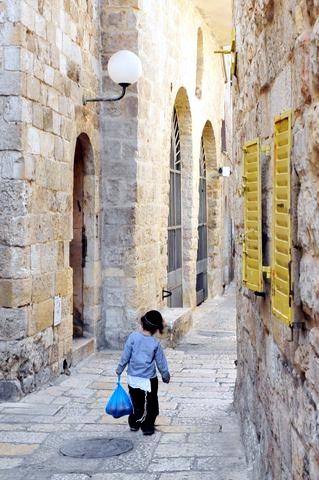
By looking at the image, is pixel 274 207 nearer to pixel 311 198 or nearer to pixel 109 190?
pixel 311 198

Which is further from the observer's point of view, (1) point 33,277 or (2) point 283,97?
(1) point 33,277

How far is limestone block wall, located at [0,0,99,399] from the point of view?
259 inches

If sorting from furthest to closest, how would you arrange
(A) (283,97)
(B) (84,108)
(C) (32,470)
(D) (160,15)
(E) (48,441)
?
(D) (160,15) → (B) (84,108) → (E) (48,441) → (C) (32,470) → (A) (283,97)

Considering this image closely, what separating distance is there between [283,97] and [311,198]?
876mm

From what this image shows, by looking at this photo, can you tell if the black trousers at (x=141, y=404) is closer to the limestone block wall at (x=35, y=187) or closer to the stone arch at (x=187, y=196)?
the limestone block wall at (x=35, y=187)

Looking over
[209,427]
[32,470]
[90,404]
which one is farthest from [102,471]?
[90,404]

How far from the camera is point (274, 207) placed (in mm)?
3365

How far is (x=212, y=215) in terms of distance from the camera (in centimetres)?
1742

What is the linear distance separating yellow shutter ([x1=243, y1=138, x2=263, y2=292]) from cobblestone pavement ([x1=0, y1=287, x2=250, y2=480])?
126 centimetres

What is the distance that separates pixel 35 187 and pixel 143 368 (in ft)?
6.50

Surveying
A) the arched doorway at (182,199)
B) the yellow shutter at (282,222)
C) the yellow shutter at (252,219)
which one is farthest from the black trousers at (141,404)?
the arched doorway at (182,199)

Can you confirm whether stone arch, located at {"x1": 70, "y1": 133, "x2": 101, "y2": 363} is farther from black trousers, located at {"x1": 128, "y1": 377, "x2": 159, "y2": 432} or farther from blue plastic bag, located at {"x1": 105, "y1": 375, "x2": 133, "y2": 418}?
blue plastic bag, located at {"x1": 105, "y1": 375, "x2": 133, "y2": 418}

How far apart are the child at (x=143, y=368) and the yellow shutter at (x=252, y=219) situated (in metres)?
1.56

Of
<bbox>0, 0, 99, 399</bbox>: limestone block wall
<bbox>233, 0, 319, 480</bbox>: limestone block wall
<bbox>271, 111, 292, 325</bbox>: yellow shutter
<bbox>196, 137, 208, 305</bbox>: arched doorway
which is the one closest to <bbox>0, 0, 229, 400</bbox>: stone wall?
<bbox>0, 0, 99, 399</bbox>: limestone block wall
